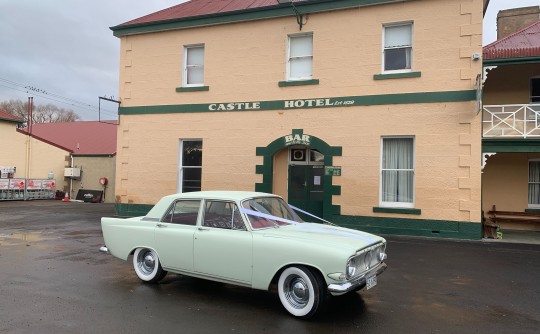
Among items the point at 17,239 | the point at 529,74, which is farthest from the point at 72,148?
the point at 529,74

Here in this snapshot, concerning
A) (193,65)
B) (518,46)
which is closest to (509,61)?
(518,46)

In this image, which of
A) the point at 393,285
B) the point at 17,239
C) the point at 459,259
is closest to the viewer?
the point at 393,285

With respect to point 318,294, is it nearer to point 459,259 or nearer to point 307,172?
point 459,259

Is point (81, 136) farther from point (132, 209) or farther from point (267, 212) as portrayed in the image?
point (267, 212)

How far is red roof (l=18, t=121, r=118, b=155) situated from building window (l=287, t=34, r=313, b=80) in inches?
596

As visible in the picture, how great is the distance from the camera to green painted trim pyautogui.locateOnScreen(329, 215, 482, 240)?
1123 centimetres

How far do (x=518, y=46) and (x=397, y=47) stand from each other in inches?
136

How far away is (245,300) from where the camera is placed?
5.93 m

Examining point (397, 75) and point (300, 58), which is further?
point (300, 58)

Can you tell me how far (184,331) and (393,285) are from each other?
356 centimetres

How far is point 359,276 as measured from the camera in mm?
5219

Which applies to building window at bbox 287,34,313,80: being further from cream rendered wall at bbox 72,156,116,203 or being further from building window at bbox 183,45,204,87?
cream rendered wall at bbox 72,156,116,203

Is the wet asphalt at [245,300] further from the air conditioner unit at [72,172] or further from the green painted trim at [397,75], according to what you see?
the air conditioner unit at [72,172]

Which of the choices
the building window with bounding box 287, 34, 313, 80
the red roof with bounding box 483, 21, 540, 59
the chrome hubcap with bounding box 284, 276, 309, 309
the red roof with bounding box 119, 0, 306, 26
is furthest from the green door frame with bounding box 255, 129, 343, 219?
the chrome hubcap with bounding box 284, 276, 309, 309
